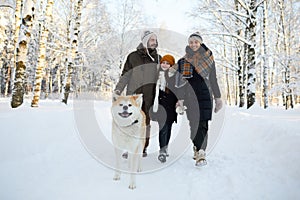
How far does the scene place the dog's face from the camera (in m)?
2.82

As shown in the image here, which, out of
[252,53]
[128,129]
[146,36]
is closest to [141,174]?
[128,129]

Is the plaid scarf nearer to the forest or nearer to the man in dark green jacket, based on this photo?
the man in dark green jacket

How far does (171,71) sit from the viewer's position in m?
3.47

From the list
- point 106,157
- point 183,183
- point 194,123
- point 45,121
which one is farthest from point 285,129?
point 45,121

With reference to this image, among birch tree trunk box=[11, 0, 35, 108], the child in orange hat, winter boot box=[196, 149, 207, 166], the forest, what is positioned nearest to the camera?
winter boot box=[196, 149, 207, 166]

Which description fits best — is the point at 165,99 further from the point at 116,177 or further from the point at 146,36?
the point at 116,177

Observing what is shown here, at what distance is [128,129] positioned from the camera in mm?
2779

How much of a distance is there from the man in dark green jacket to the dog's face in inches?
22.4

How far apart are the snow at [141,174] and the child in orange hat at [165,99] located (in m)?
0.47

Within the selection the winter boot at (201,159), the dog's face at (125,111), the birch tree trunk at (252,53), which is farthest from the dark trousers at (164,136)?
the birch tree trunk at (252,53)

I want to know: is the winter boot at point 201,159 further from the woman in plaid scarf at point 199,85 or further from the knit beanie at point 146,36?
the knit beanie at point 146,36

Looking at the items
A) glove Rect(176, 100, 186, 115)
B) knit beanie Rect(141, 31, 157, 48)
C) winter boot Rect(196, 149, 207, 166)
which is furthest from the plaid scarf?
winter boot Rect(196, 149, 207, 166)

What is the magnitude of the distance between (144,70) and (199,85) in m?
1.00

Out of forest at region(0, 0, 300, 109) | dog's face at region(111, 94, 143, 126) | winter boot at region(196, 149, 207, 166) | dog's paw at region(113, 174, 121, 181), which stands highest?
forest at region(0, 0, 300, 109)
